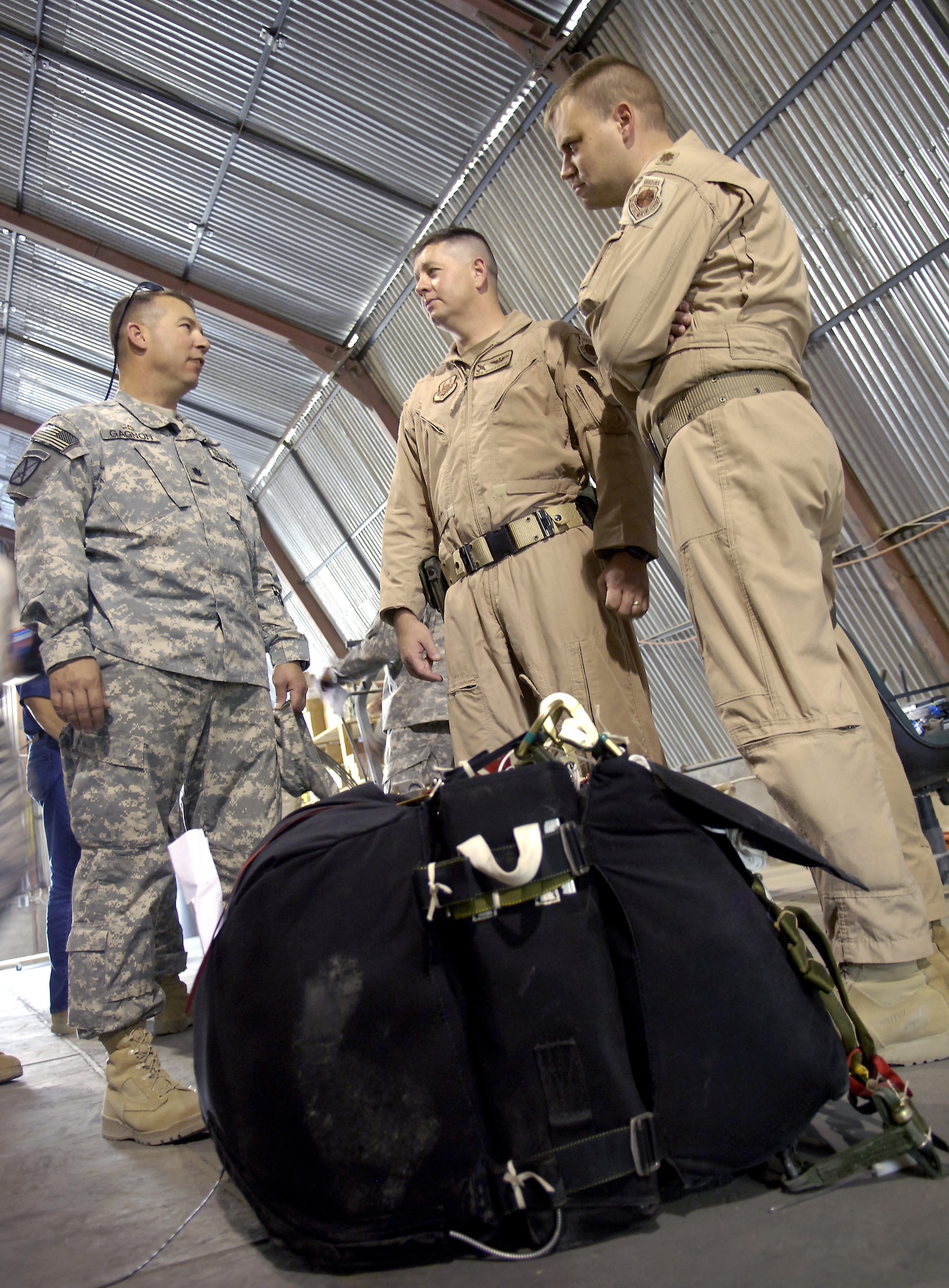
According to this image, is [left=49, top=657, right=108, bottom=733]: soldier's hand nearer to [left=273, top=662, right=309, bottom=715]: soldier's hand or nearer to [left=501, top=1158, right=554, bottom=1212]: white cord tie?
[left=273, top=662, right=309, bottom=715]: soldier's hand

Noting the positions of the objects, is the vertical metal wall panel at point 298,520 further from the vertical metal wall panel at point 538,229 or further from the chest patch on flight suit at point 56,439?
the chest patch on flight suit at point 56,439

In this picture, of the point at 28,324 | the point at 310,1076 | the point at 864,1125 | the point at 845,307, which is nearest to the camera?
the point at 310,1076

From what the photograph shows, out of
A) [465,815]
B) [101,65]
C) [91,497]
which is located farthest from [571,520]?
[101,65]

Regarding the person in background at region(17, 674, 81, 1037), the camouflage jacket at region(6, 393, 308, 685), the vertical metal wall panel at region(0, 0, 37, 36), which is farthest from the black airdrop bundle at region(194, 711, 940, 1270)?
the vertical metal wall panel at region(0, 0, 37, 36)

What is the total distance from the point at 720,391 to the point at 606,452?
0.53m

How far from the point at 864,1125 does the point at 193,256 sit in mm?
8838

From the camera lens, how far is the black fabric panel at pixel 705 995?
1073 mm

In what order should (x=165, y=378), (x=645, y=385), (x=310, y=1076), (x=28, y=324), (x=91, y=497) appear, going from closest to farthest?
(x=310, y=1076), (x=645, y=385), (x=91, y=497), (x=165, y=378), (x=28, y=324)

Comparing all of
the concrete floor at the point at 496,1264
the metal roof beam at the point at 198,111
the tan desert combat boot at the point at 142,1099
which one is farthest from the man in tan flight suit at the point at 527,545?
the metal roof beam at the point at 198,111

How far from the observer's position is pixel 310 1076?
108 cm

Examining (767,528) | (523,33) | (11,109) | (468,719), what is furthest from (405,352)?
(767,528)

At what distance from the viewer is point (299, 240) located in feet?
26.1

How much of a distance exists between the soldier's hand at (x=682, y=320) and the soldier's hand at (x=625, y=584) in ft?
1.65

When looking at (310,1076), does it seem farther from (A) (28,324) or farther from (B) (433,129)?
(A) (28,324)
